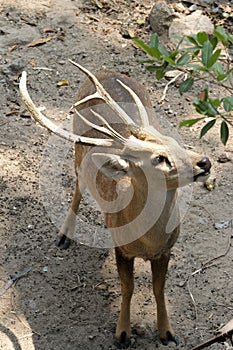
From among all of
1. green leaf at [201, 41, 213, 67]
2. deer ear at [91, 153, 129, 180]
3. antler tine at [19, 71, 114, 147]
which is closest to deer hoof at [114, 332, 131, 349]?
deer ear at [91, 153, 129, 180]

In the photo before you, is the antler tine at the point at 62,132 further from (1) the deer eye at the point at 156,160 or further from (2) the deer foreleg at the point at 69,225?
(2) the deer foreleg at the point at 69,225

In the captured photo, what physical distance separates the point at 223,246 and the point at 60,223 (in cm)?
118

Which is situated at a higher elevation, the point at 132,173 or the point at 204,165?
the point at 204,165

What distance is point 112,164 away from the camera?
11.7 feet

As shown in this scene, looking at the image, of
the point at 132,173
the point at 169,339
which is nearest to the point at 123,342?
the point at 169,339

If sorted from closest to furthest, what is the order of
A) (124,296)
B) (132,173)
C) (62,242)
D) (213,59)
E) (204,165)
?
(213,59) → (204,165) → (132,173) → (124,296) → (62,242)

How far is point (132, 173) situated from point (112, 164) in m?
0.14

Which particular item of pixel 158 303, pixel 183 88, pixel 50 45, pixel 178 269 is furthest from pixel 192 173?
pixel 50 45

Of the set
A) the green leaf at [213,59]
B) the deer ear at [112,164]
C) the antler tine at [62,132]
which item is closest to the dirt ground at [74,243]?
the deer ear at [112,164]

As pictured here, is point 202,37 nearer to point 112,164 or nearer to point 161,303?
point 112,164

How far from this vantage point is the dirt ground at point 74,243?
4.46 meters

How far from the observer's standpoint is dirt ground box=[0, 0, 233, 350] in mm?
4461

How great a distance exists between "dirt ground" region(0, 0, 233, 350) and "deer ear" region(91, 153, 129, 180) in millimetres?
1270

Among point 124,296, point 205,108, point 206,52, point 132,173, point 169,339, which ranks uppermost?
point 206,52
